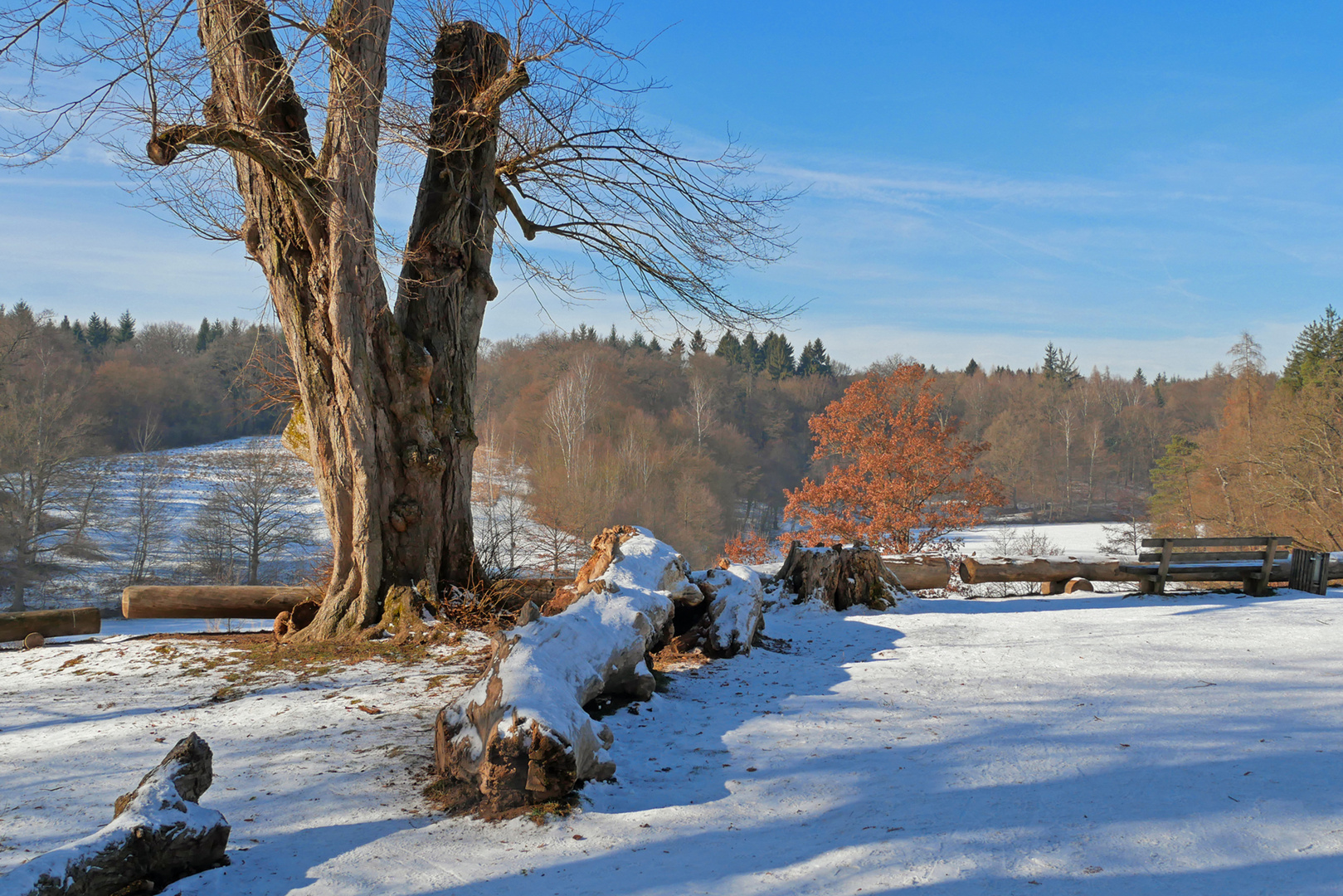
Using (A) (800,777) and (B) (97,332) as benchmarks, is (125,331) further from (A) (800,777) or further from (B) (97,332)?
(A) (800,777)

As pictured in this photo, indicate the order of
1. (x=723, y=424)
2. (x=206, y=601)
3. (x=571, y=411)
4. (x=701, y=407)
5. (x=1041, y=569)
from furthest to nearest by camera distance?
(x=723, y=424) < (x=701, y=407) < (x=571, y=411) < (x=1041, y=569) < (x=206, y=601)

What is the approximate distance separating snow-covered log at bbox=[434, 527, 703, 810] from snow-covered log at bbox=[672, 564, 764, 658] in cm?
112

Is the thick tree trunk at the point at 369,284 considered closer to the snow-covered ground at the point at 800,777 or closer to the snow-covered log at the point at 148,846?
the snow-covered ground at the point at 800,777

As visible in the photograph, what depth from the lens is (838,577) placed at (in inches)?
370

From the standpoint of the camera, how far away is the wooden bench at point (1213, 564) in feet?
34.4

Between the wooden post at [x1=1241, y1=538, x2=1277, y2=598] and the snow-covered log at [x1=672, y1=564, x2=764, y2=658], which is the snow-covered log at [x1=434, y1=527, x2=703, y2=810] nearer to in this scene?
the snow-covered log at [x1=672, y1=564, x2=764, y2=658]

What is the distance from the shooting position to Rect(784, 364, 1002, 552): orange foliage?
20484 mm

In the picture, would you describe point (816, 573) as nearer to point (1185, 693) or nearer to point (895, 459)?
Result: point (1185, 693)

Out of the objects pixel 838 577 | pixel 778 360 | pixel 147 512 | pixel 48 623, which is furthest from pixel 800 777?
pixel 778 360

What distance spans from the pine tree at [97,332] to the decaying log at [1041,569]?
79.3 metres

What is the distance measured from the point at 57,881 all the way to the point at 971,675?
523cm

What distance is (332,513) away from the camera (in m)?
6.74

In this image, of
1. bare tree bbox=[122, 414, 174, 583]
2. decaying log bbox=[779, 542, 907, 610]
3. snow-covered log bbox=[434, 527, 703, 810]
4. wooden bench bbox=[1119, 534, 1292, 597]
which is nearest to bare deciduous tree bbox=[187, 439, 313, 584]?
bare tree bbox=[122, 414, 174, 583]

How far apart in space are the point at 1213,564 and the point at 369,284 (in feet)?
37.3
